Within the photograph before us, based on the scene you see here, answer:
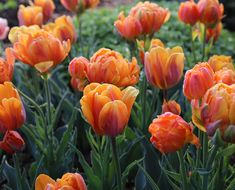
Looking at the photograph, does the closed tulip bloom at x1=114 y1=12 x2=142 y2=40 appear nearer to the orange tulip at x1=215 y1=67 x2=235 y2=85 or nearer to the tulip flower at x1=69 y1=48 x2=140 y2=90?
the tulip flower at x1=69 y1=48 x2=140 y2=90

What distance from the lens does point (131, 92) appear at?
1.06 metres

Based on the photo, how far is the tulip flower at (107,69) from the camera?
1230 millimetres

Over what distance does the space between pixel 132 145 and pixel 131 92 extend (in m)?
0.49

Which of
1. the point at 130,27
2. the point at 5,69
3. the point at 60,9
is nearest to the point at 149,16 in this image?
the point at 130,27

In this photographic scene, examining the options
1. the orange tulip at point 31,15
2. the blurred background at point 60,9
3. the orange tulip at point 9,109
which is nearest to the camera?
the orange tulip at point 9,109

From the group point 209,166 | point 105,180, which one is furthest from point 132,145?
point 209,166

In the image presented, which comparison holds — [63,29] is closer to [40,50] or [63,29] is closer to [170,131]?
[40,50]

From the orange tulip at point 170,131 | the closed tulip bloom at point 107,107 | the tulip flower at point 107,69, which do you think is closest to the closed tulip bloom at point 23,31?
the tulip flower at point 107,69

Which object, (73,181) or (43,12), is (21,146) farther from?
(43,12)

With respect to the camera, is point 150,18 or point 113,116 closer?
point 113,116

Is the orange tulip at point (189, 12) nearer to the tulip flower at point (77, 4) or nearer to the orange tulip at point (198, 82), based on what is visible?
the tulip flower at point (77, 4)

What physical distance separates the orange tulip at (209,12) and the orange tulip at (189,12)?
20 millimetres

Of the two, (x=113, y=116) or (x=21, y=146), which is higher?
(x=113, y=116)

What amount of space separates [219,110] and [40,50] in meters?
0.58
